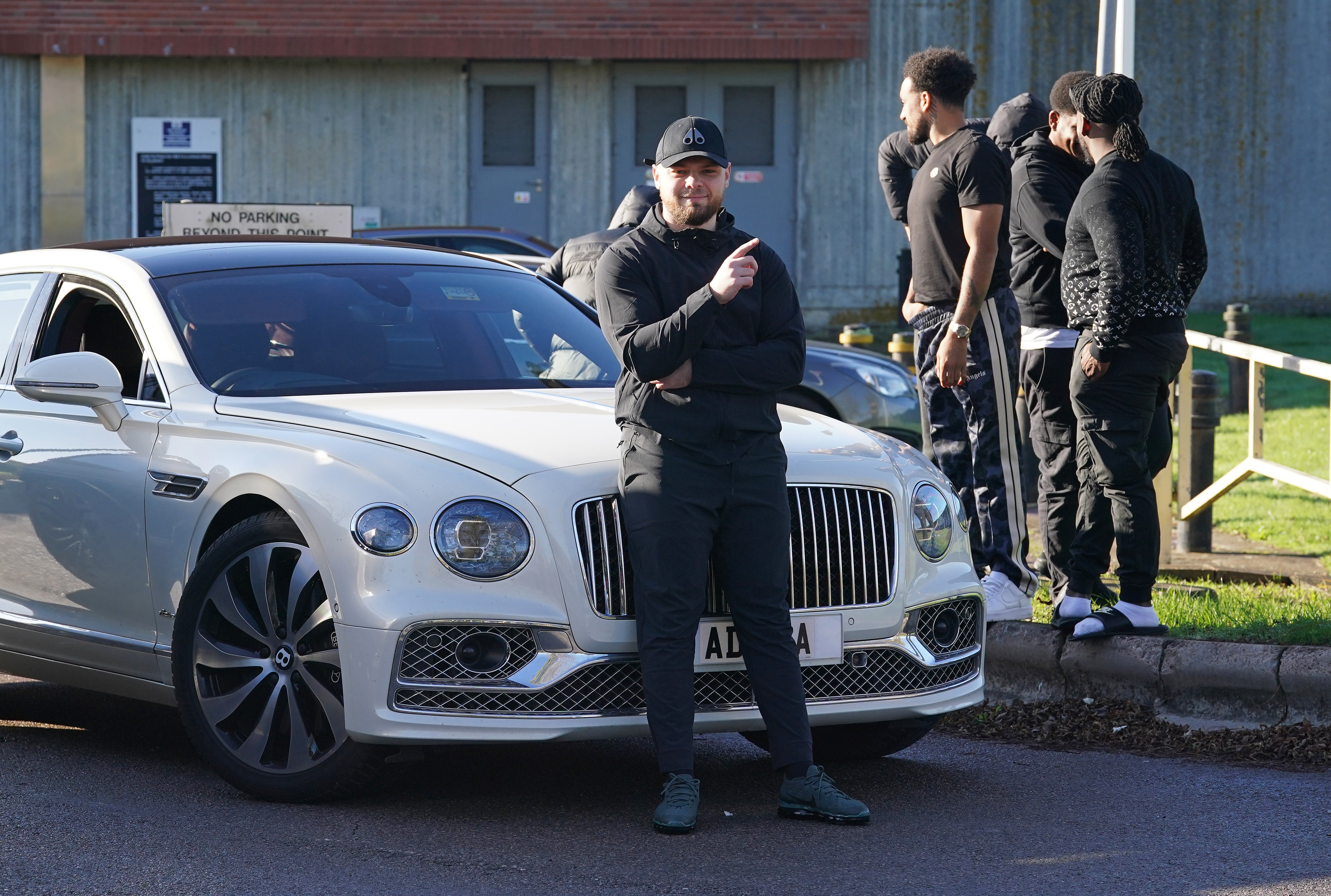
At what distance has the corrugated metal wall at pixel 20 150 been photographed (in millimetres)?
23453

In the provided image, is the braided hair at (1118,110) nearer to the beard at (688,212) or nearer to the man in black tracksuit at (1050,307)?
the man in black tracksuit at (1050,307)

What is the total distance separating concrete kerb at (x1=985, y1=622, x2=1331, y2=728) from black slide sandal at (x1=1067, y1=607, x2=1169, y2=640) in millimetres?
30

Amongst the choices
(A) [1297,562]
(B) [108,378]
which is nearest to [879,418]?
(A) [1297,562]

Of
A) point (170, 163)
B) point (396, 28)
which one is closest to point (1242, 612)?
point (396, 28)

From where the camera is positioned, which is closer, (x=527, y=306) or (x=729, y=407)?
(x=729, y=407)

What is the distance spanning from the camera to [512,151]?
24.1 metres

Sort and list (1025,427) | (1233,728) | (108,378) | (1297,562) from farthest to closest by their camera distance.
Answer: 1. (1025,427)
2. (1297,562)
3. (1233,728)
4. (108,378)

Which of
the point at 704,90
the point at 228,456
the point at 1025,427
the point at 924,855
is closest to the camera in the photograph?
the point at 924,855

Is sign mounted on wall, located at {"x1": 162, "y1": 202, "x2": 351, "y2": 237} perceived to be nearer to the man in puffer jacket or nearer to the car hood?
the man in puffer jacket

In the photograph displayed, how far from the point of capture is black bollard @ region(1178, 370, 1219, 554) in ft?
30.4

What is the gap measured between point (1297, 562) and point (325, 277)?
Answer: 5.37 m

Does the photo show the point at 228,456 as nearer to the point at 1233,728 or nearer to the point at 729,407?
the point at 729,407

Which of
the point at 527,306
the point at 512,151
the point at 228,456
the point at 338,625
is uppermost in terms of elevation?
the point at 512,151

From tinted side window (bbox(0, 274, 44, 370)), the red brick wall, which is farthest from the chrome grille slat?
the red brick wall
